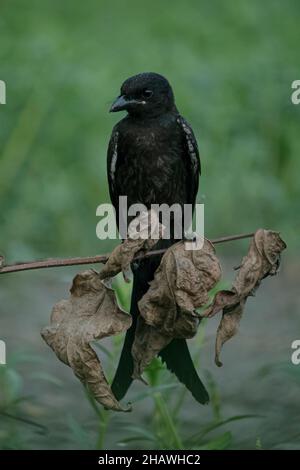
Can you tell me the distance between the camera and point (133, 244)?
3465 mm

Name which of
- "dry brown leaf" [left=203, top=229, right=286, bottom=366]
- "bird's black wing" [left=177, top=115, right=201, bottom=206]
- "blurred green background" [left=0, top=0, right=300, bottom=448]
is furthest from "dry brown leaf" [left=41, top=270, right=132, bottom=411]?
"blurred green background" [left=0, top=0, right=300, bottom=448]

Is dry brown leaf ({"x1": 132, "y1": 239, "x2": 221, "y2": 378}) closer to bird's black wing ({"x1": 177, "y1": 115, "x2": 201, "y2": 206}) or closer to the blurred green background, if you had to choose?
bird's black wing ({"x1": 177, "y1": 115, "x2": 201, "y2": 206})

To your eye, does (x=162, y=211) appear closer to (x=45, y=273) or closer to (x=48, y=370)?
(x=48, y=370)

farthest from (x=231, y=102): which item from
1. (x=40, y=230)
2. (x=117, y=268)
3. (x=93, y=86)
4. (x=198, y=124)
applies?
(x=117, y=268)

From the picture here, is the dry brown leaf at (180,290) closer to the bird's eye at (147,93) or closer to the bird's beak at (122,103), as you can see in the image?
the bird's beak at (122,103)

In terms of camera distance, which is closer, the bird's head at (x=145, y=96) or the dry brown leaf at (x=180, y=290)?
the dry brown leaf at (x=180, y=290)

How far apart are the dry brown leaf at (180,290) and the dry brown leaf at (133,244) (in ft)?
0.23

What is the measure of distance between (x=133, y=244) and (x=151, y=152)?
1330mm

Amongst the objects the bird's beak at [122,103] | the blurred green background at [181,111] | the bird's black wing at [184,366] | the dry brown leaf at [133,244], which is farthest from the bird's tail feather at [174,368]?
the blurred green background at [181,111]

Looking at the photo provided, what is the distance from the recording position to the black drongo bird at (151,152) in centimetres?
466

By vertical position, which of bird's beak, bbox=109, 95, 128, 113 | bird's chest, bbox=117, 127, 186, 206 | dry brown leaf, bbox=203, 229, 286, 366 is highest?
bird's beak, bbox=109, 95, 128, 113

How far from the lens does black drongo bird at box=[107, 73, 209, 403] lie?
15.3 feet

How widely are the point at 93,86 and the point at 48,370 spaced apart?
232 centimetres

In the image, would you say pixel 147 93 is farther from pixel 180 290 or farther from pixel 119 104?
pixel 180 290
